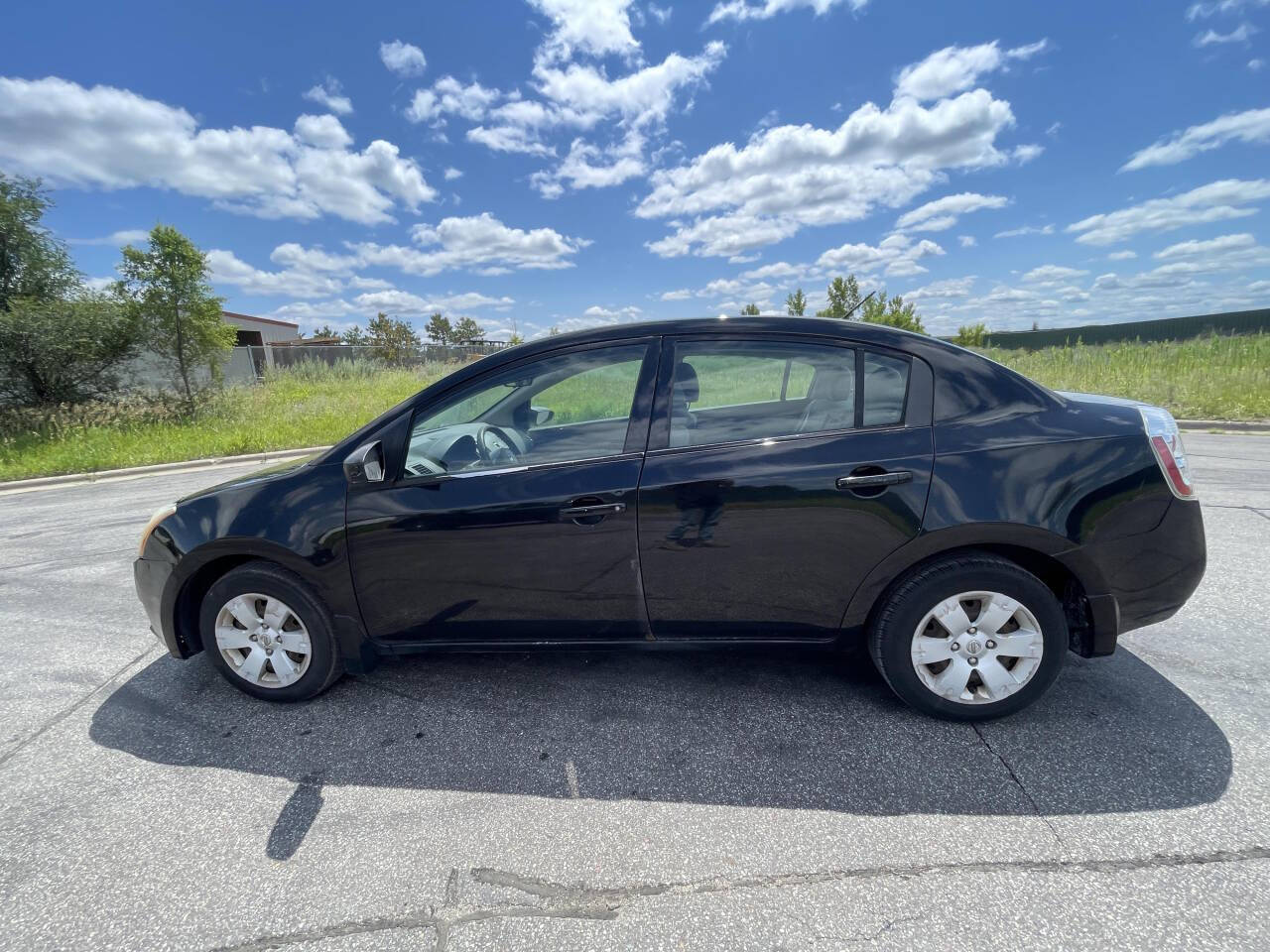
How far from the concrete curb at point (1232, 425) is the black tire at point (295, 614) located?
42.7 feet

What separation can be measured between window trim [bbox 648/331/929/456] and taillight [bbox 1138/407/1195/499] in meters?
0.91

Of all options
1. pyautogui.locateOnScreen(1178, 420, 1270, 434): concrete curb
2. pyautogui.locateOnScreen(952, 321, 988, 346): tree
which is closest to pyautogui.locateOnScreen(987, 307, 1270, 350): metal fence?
pyautogui.locateOnScreen(952, 321, 988, 346): tree

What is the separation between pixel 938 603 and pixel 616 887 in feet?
5.14

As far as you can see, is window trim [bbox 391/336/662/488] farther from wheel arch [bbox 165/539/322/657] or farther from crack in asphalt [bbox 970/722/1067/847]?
crack in asphalt [bbox 970/722/1067/847]

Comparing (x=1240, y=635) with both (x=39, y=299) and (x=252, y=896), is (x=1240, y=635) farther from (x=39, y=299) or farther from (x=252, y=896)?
(x=39, y=299)

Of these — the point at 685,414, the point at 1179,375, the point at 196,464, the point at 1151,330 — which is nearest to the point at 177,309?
the point at 196,464

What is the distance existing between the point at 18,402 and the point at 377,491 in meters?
15.2

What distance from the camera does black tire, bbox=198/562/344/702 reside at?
2.56 metres

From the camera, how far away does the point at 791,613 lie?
241cm

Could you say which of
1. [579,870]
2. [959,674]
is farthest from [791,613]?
[579,870]

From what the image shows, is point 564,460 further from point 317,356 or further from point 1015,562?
point 317,356

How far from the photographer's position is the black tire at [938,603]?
2260mm

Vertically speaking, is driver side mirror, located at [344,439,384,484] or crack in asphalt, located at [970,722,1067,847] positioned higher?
driver side mirror, located at [344,439,384,484]

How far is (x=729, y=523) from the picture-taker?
7.59 feet
